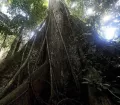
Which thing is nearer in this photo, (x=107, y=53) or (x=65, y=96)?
(x=65, y=96)

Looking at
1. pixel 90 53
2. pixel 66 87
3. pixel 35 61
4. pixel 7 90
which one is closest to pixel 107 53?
pixel 90 53

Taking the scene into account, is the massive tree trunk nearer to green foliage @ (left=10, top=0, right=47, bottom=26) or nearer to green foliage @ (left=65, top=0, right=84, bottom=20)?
green foliage @ (left=10, top=0, right=47, bottom=26)

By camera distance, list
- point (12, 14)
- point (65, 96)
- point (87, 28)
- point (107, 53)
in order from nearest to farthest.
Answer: point (65, 96)
point (107, 53)
point (87, 28)
point (12, 14)

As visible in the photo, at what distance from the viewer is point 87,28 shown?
12.1 ft

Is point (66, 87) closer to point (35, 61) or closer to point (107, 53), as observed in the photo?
point (35, 61)

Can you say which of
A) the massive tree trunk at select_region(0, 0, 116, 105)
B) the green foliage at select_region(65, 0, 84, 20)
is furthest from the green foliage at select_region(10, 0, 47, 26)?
the massive tree trunk at select_region(0, 0, 116, 105)

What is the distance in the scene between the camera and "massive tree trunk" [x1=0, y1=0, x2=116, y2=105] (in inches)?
90.9

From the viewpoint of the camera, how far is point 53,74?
Answer: 8.25 ft

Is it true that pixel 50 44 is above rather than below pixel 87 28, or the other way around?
below

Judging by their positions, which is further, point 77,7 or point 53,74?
point 77,7

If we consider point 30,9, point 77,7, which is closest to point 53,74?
point 30,9

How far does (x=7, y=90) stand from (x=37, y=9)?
11.8ft

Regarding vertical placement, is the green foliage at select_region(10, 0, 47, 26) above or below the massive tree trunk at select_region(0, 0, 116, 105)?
above

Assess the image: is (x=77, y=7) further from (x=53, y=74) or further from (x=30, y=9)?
(x=53, y=74)
